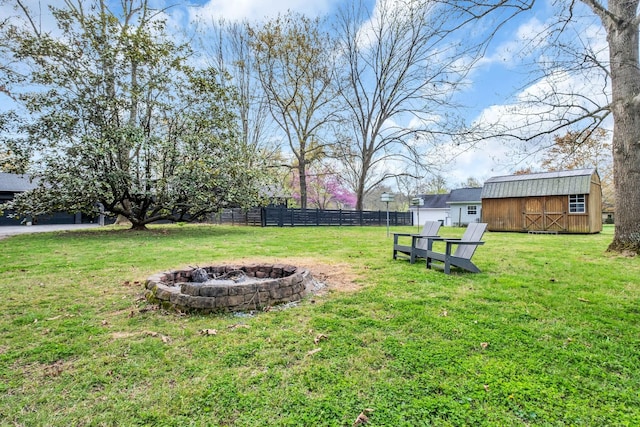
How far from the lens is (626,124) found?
21.4 ft

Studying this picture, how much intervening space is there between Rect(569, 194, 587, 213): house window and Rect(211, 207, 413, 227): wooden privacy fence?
11751 mm

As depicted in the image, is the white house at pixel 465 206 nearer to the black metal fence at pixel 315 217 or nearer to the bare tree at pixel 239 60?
the black metal fence at pixel 315 217

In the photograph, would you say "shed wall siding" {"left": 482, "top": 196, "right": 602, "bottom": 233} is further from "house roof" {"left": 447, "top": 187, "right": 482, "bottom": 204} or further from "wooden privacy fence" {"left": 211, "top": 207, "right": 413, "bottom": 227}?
"house roof" {"left": 447, "top": 187, "right": 482, "bottom": 204}

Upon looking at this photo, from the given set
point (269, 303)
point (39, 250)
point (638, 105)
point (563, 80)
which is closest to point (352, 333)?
point (269, 303)

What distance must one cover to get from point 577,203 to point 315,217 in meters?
13.8

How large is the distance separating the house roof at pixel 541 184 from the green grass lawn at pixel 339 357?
1325cm

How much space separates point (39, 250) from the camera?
26.1 ft

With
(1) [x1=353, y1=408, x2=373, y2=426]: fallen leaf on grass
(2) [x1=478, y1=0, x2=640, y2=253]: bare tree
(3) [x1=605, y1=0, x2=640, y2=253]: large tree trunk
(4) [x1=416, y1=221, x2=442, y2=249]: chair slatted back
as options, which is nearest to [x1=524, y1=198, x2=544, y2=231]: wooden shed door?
(2) [x1=478, y1=0, x2=640, y2=253]: bare tree

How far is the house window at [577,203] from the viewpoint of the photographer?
1501 cm

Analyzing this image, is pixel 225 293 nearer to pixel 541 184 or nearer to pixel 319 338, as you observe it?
pixel 319 338

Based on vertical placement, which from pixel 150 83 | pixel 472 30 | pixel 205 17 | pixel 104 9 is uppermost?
pixel 205 17

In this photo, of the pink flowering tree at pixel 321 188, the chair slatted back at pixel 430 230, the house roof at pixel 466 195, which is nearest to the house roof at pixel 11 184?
the pink flowering tree at pixel 321 188

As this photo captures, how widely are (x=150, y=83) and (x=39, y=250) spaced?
7.16m

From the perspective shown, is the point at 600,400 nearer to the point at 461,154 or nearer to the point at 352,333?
the point at 352,333
